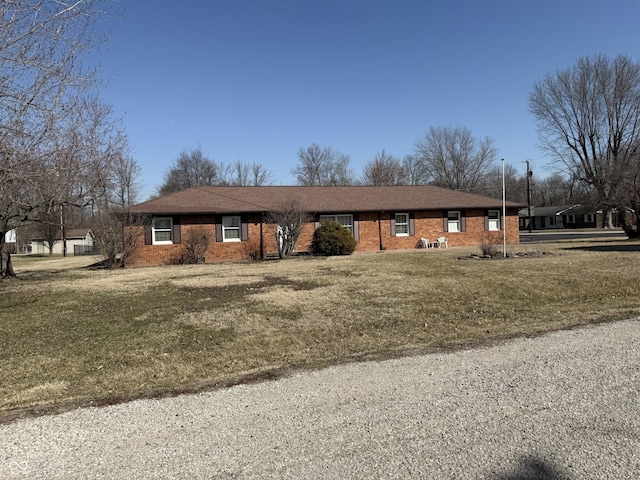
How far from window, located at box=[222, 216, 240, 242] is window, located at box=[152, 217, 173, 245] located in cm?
236

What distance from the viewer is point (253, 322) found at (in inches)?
276

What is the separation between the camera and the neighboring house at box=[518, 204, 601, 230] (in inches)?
2308

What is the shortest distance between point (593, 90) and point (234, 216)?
116ft

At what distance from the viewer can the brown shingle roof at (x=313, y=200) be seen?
818 inches

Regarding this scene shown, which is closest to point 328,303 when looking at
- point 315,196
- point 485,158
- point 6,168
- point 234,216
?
point 6,168

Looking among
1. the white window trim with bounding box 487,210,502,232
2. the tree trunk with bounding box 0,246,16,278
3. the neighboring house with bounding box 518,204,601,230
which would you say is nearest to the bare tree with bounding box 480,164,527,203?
the neighboring house with bounding box 518,204,601,230

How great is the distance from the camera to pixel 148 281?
1294 centimetres

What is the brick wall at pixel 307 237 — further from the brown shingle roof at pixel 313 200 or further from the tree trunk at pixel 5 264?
the tree trunk at pixel 5 264

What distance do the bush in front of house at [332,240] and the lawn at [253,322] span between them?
716 centimetres

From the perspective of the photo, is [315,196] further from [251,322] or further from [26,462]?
[26,462]

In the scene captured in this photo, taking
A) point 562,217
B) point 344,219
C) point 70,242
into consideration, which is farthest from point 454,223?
point 562,217

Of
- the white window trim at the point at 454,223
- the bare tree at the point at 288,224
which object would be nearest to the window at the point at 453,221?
the white window trim at the point at 454,223

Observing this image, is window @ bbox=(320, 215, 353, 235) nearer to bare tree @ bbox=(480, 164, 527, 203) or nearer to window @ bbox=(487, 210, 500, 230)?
window @ bbox=(487, 210, 500, 230)

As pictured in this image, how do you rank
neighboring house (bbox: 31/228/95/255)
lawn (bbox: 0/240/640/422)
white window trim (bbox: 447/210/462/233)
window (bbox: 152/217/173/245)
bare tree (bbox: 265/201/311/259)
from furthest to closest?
neighboring house (bbox: 31/228/95/255), white window trim (bbox: 447/210/462/233), window (bbox: 152/217/173/245), bare tree (bbox: 265/201/311/259), lawn (bbox: 0/240/640/422)
